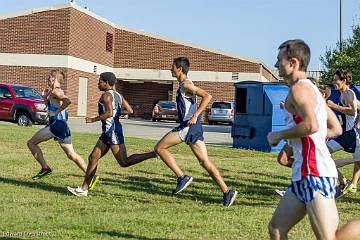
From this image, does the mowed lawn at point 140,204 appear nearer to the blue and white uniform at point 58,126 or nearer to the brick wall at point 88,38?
the blue and white uniform at point 58,126

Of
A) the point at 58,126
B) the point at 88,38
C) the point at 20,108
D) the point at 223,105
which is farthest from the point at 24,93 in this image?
the point at 58,126

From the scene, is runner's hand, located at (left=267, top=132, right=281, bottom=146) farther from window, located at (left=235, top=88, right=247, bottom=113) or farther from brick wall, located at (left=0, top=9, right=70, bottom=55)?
brick wall, located at (left=0, top=9, right=70, bottom=55)

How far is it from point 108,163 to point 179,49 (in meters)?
36.1

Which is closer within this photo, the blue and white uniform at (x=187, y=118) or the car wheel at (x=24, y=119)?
the blue and white uniform at (x=187, y=118)

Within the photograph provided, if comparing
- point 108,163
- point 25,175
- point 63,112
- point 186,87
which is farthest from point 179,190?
point 108,163

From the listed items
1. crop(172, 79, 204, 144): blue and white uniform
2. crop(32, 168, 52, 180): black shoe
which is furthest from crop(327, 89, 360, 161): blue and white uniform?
crop(32, 168, 52, 180): black shoe

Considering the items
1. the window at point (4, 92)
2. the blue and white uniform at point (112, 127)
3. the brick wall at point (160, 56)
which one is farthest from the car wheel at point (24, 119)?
the brick wall at point (160, 56)

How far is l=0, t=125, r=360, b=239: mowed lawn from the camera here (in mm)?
6805

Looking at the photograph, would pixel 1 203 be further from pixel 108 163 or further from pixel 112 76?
pixel 108 163

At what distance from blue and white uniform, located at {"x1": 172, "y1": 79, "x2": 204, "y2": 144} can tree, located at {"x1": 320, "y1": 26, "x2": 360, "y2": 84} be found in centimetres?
2797

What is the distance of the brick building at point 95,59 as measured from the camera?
4275 cm

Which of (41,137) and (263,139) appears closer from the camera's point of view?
(41,137)

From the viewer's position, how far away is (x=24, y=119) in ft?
93.1

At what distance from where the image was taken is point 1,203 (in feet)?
27.2
